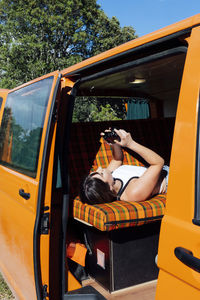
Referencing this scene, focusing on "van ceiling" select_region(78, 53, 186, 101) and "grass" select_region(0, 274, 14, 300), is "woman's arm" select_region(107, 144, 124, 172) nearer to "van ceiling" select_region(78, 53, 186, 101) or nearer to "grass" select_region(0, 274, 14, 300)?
"van ceiling" select_region(78, 53, 186, 101)

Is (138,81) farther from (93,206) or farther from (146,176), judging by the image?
(93,206)

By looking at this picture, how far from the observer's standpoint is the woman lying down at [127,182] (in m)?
2.50

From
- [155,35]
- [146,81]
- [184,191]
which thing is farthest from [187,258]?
[146,81]

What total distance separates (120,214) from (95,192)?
1.34 ft

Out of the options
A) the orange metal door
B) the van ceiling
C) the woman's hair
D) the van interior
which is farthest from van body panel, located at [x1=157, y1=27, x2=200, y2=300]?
the woman's hair

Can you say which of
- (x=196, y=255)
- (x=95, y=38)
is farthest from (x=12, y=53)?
(x=196, y=255)

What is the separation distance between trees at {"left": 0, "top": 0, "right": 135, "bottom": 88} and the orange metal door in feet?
63.3

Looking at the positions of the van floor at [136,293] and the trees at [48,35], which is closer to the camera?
the van floor at [136,293]

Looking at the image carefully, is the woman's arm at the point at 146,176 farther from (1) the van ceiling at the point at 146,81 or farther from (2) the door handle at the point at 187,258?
(2) the door handle at the point at 187,258

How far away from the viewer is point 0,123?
307 centimetres

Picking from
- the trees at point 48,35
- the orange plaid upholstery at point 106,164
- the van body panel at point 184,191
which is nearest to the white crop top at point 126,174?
the orange plaid upholstery at point 106,164

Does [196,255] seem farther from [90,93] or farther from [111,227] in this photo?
[90,93]

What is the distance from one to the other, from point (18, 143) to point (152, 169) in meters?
1.19

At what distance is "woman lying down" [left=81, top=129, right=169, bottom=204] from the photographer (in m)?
2.50
